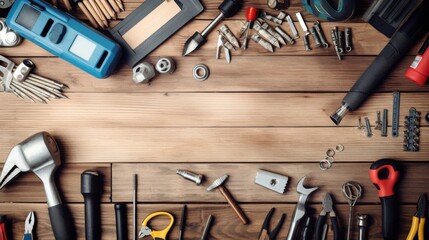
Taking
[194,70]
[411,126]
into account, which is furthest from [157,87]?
[411,126]


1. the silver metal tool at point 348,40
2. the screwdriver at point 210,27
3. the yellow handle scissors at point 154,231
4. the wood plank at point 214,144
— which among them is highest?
the screwdriver at point 210,27

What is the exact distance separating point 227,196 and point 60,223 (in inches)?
23.1

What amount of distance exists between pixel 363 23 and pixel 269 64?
0.37 m

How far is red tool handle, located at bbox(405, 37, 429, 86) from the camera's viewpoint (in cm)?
163

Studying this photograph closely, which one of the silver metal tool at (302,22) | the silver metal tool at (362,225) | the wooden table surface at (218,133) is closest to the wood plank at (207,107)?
the wooden table surface at (218,133)

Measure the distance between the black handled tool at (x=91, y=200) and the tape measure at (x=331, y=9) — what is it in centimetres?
95

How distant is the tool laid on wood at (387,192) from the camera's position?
5.47 ft

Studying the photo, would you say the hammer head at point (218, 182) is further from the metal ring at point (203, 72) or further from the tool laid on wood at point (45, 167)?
the tool laid on wood at point (45, 167)

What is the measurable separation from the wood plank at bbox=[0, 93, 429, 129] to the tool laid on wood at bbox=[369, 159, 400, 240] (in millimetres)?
180

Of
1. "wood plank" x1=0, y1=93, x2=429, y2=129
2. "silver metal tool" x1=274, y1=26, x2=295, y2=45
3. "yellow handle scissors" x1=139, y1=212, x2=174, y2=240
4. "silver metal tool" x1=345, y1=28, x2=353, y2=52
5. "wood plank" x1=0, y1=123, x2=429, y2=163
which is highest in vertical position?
"silver metal tool" x1=274, y1=26, x2=295, y2=45

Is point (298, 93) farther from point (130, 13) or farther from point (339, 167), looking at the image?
point (130, 13)

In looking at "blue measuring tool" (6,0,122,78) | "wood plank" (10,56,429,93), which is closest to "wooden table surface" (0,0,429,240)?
"wood plank" (10,56,429,93)

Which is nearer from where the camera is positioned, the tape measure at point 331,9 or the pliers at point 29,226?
the tape measure at point 331,9

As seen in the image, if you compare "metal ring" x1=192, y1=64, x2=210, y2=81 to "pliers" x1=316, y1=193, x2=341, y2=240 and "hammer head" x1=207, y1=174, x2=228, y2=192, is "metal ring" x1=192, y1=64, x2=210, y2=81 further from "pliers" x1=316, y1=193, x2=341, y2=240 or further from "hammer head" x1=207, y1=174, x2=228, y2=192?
"pliers" x1=316, y1=193, x2=341, y2=240
